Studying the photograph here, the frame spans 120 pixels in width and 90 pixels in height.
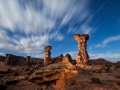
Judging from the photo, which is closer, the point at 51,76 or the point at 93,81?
the point at 51,76

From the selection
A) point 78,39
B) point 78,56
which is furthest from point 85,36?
point 78,56

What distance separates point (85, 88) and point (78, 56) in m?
26.0

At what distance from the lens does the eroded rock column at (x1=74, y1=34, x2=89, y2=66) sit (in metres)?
38.5

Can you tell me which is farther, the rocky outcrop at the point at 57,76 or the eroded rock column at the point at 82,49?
the eroded rock column at the point at 82,49

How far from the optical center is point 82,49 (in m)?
40.0

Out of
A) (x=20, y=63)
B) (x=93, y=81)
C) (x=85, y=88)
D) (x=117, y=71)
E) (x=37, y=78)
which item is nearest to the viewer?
(x=37, y=78)

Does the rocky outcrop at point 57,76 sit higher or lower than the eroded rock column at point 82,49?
lower

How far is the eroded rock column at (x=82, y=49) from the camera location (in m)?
38.5

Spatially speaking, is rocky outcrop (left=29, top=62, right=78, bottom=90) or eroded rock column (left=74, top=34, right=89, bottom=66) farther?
eroded rock column (left=74, top=34, right=89, bottom=66)

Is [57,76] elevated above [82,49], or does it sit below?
below

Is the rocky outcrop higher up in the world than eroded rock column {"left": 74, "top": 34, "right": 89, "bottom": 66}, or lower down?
lower down

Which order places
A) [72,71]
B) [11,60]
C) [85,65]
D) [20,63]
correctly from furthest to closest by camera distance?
[20,63], [11,60], [85,65], [72,71]

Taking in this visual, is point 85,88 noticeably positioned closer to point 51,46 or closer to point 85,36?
point 85,36

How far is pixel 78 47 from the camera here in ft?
134
